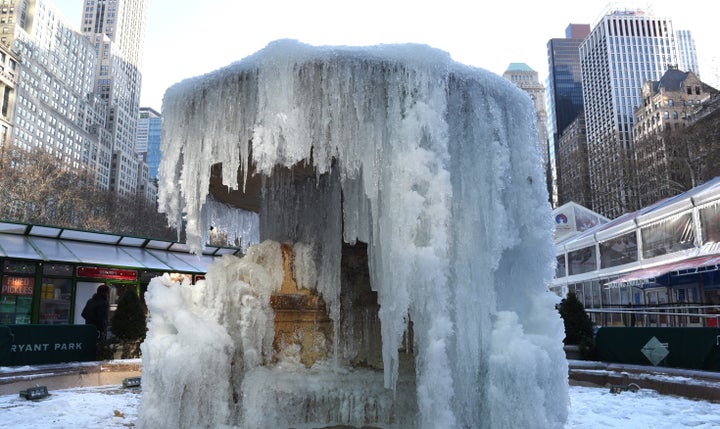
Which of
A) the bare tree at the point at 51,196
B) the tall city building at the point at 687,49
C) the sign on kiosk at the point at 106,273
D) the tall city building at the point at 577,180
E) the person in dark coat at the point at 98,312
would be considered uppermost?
the tall city building at the point at 687,49

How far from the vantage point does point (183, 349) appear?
5836 mm

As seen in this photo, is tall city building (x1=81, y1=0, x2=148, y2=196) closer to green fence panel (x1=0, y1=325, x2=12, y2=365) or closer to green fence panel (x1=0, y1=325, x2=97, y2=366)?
green fence panel (x1=0, y1=325, x2=97, y2=366)

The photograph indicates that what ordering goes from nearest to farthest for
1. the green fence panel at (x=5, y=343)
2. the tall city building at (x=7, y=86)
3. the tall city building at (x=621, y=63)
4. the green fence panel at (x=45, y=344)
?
1. the green fence panel at (x=5, y=343)
2. the green fence panel at (x=45, y=344)
3. the tall city building at (x=7, y=86)
4. the tall city building at (x=621, y=63)

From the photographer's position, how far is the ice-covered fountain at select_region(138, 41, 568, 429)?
16.9 ft

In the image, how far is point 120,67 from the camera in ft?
511

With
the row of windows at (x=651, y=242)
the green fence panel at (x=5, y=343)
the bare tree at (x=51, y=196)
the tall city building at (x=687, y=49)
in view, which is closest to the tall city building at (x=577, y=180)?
the row of windows at (x=651, y=242)

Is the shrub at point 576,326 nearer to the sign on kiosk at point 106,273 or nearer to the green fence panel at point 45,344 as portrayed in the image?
the green fence panel at point 45,344

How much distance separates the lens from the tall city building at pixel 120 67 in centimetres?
13262

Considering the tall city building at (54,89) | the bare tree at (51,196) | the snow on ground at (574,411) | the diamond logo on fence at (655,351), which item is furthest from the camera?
the tall city building at (54,89)

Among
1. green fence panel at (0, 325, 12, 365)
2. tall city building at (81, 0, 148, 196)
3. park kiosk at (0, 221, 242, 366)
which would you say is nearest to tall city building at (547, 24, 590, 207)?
tall city building at (81, 0, 148, 196)

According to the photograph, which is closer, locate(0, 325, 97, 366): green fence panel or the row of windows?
locate(0, 325, 97, 366): green fence panel

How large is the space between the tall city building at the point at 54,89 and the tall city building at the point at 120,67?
452 centimetres

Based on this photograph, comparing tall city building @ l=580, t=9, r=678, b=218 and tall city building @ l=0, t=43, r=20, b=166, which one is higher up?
tall city building @ l=580, t=9, r=678, b=218

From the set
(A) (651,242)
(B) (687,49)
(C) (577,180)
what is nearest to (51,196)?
(A) (651,242)
